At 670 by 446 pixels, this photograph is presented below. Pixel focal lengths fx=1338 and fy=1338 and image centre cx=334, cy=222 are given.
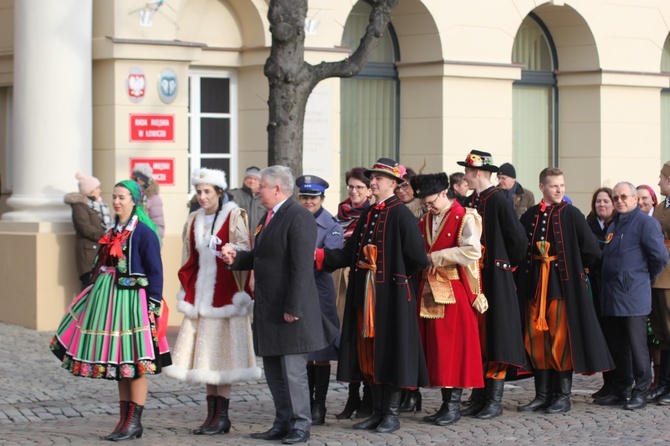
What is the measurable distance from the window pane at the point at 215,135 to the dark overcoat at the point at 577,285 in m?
6.58

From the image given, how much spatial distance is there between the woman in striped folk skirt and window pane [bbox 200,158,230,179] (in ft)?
22.7

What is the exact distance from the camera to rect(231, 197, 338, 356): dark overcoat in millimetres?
8641

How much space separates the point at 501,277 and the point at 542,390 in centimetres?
104

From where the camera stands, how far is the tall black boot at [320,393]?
955cm

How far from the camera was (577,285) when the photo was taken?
1004cm

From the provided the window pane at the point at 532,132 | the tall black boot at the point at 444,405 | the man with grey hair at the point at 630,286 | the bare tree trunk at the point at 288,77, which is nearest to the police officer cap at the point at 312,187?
the tall black boot at the point at 444,405

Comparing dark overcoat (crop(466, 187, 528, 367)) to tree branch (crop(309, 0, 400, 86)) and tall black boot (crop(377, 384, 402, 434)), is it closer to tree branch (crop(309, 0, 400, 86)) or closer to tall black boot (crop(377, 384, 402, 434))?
tall black boot (crop(377, 384, 402, 434))

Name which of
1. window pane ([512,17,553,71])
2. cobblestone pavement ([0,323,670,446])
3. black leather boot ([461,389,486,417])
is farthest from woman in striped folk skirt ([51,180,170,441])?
window pane ([512,17,553,71])

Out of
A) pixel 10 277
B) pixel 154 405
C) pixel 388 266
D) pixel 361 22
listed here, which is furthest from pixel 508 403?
pixel 361 22

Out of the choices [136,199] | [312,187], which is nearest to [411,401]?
[312,187]

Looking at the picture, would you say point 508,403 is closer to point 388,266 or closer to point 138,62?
point 388,266

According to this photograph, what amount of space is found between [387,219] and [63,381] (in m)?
3.71

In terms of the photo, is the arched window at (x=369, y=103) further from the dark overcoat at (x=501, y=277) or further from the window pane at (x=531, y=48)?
the dark overcoat at (x=501, y=277)

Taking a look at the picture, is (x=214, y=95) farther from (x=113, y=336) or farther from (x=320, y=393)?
(x=113, y=336)
